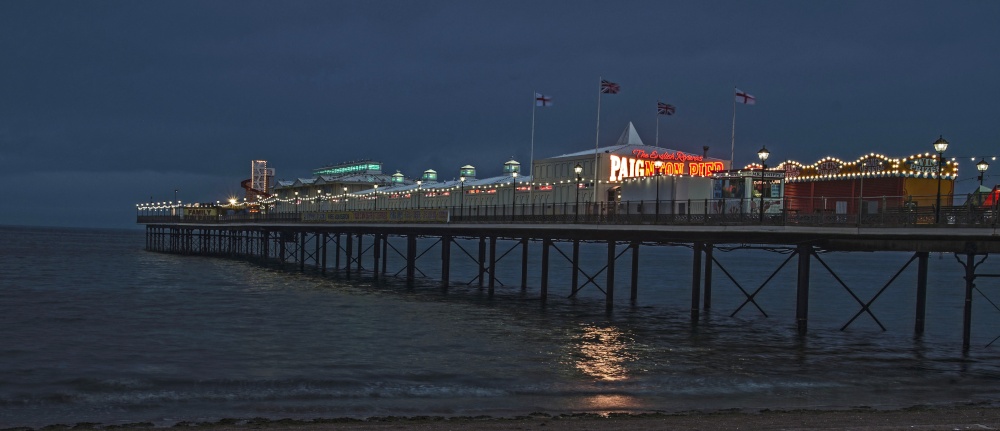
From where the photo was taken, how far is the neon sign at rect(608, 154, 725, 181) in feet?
157

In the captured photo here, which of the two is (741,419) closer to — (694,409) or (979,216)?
(694,409)

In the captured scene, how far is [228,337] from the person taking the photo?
100 ft

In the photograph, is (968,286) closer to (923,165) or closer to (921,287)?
(921,287)

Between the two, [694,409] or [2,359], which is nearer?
[694,409]

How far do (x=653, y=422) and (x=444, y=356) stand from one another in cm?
1102

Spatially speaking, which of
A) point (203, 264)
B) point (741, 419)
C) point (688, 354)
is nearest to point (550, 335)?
point (688, 354)

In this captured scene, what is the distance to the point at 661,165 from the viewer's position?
4819 cm

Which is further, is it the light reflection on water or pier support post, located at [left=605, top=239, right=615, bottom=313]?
pier support post, located at [left=605, top=239, right=615, bottom=313]

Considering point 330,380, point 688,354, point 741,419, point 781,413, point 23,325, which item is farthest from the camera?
point 23,325

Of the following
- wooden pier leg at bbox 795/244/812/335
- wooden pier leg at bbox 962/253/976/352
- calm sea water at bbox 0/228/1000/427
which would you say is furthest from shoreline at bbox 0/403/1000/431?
wooden pier leg at bbox 795/244/812/335

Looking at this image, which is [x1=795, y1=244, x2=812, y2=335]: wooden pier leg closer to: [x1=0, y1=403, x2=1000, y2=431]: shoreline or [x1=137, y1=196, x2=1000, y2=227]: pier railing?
[x1=137, y1=196, x2=1000, y2=227]: pier railing

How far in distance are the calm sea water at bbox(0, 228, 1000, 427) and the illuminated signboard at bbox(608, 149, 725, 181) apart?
22.7 ft

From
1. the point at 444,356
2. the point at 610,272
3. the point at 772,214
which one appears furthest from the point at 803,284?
the point at 444,356

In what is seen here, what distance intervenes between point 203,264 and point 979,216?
70344mm
